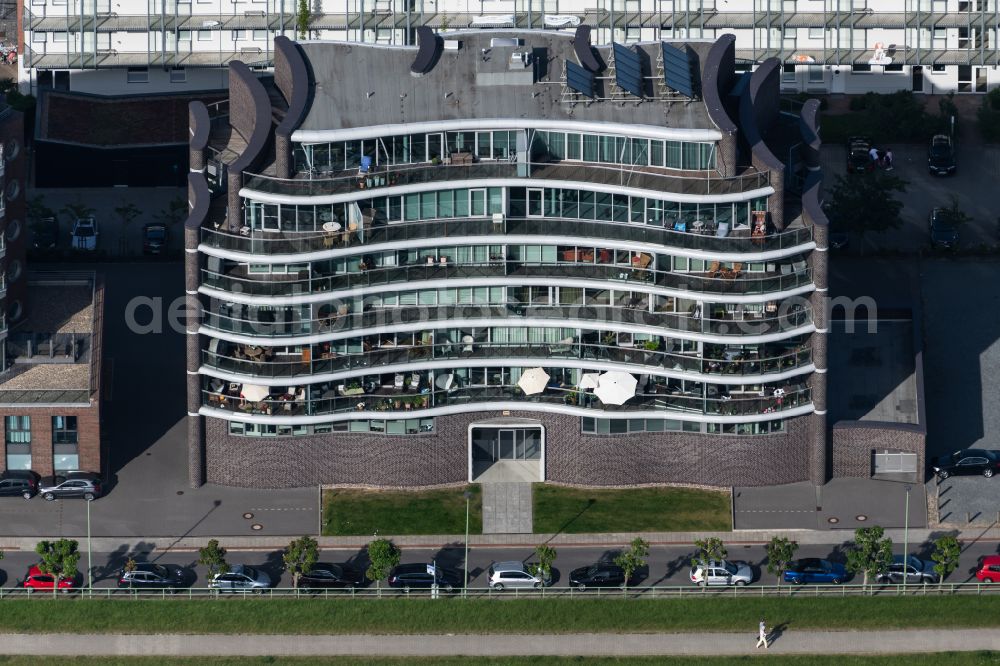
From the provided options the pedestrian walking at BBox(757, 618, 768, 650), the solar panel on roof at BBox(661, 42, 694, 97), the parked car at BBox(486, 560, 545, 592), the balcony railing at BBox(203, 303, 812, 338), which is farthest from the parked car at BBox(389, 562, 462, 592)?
the solar panel on roof at BBox(661, 42, 694, 97)

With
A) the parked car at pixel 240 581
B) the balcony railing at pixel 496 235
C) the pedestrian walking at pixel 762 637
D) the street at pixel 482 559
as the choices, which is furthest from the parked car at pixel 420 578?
the balcony railing at pixel 496 235

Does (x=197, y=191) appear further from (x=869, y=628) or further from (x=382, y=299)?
(x=869, y=628)

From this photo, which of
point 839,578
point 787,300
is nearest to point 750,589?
point 839,578

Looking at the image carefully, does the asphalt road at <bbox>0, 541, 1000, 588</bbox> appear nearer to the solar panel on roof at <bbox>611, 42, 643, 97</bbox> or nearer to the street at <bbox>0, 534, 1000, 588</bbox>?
the street at <bbox>0, 534, 1000, 588</bbox>

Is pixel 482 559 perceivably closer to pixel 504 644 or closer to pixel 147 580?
pixel 504 644

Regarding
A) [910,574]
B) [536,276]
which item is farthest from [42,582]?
[910,574]

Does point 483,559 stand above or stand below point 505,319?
below
